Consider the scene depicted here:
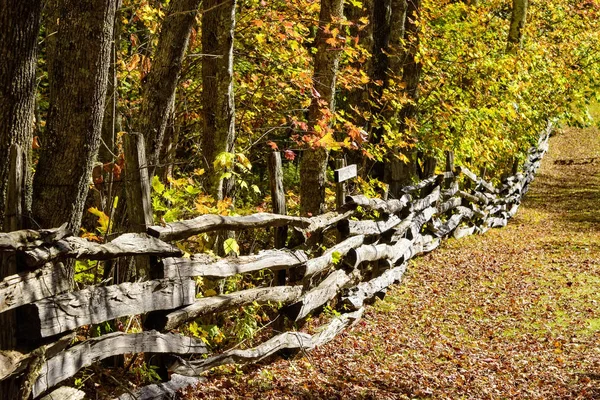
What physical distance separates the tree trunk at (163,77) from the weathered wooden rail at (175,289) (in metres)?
1.11

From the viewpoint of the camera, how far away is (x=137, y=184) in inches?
199

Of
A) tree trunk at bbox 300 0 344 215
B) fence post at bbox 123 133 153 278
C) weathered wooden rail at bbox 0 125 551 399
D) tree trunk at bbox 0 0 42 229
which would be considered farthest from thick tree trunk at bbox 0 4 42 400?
tree trunk at bbox 300 0 344 215

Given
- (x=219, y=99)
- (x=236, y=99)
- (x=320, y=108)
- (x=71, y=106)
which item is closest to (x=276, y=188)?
(x=219, y=99)

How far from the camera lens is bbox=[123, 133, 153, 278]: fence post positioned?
503 cm

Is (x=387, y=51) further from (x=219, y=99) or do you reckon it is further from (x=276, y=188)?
(x=276, y=188)

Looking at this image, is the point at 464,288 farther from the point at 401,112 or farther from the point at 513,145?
the point at 513,145

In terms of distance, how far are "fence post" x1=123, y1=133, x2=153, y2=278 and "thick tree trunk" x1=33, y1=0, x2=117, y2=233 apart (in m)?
0.61

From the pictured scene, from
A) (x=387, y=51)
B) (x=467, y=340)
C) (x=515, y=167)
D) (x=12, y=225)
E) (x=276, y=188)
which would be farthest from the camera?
(x=515, y=167)

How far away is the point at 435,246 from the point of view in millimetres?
13484

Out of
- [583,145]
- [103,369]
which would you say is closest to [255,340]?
[103,369]

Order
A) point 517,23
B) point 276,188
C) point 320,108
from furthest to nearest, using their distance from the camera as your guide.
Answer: point 517,23
point 320,108
point 276,188

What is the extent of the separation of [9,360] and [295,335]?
340cm

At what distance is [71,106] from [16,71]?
1.57ft

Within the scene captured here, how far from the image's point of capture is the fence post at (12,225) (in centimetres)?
369
